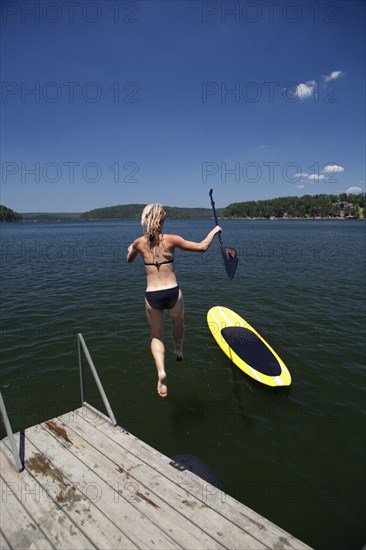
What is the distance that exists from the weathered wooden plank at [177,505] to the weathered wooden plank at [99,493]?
6.6 inches

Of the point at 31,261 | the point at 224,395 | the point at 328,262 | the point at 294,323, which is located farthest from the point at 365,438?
the point at 31,261

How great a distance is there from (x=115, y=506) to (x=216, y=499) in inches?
53.0

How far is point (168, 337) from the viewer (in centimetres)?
1277

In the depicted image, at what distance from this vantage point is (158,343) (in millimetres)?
4938

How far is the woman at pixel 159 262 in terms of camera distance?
14.1 feet

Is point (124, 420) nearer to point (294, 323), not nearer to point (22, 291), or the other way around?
point (294, 323)

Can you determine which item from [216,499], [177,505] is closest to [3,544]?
[177,505]

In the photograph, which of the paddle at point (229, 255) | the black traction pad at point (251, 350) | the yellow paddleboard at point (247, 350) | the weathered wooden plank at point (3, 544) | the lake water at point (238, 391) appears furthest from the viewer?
the black traction pad at point (251, 350)

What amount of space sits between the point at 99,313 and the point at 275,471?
1143 centimetres

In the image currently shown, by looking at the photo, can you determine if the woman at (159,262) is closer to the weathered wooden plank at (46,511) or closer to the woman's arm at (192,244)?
the woman's arm at (192,244)

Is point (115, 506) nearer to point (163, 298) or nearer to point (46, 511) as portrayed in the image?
point (46, 511)

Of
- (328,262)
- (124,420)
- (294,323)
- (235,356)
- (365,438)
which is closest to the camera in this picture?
(365,438)

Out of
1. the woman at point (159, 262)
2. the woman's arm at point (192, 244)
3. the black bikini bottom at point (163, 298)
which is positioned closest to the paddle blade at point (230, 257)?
the woman at point (159, 262)

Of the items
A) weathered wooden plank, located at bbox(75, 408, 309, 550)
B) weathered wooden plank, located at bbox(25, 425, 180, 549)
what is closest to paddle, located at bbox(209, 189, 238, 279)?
weathered wooden plank, located at bbox(75, 408, 309, 550)
